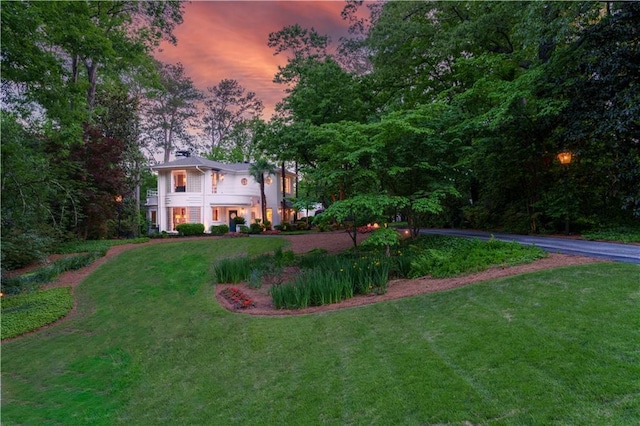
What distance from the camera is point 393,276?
328 inches

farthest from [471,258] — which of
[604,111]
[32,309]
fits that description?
[32,309]

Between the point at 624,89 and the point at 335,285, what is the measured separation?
35.9 feet

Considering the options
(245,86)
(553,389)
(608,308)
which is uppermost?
(245,86)

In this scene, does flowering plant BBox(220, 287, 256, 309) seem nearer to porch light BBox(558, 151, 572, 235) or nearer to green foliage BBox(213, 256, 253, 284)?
green foliage BBox(213, 256, 253, 284)

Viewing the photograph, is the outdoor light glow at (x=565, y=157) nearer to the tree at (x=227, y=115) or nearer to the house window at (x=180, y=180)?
the house window at (x=180, y=180)

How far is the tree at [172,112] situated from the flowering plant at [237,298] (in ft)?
98.3

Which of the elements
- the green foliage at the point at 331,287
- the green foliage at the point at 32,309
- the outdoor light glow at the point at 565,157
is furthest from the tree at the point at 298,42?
the green foliage at the point at 32,309

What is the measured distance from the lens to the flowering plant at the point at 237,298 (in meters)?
7.42

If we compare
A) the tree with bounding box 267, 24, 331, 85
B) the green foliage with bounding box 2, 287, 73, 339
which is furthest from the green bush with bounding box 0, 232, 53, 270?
the tree with bounding box 267, 24, 331, 85

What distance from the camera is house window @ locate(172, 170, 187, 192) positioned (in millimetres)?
26031

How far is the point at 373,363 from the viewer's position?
4078 mm

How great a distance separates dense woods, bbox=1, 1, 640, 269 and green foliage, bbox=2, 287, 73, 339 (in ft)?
5.75

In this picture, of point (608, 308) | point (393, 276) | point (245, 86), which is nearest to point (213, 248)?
point (393, 276)

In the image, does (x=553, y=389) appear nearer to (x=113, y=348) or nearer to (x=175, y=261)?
(x=113, y=348)
